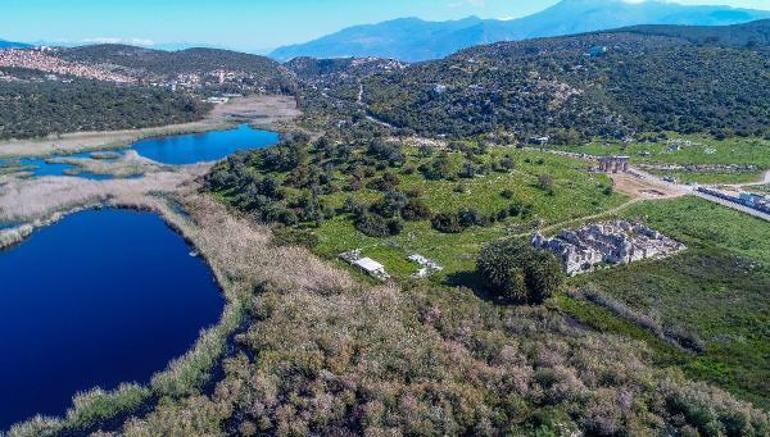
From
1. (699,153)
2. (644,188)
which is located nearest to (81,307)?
(644,188)

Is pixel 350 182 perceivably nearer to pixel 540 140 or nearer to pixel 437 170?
pixel 437 170

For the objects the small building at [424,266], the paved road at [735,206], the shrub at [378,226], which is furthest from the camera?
the paved road at [735,206]

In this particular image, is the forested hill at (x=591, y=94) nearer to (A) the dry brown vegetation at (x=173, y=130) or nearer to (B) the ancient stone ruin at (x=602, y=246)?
(A) the dry brown vegetation at (x=173, y=130)

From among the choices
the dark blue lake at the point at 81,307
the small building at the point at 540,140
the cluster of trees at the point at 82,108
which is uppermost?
the cluster of trees at the point at 82,108

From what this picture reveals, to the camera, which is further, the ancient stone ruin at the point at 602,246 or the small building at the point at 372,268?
the ancient stone ruin at the point at 602,246

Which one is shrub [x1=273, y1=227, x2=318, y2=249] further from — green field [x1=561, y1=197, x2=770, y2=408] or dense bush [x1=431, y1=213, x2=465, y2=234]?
green field [x1=561, y1=197, x2=770, y2=408]

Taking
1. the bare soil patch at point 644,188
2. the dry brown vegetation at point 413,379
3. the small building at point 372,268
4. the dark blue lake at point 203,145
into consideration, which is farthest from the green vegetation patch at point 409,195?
the dark blue lake at point 203,145

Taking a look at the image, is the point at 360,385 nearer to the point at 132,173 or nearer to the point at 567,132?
the point at 132,173

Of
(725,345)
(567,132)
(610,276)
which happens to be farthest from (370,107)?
(725,345)
